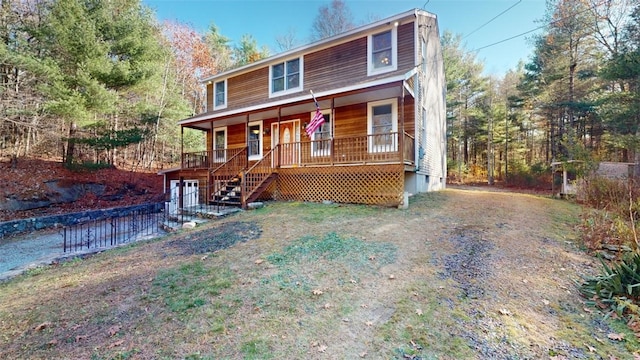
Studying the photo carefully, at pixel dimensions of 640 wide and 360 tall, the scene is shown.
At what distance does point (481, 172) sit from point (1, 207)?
1367 inches

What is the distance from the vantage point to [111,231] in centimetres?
939

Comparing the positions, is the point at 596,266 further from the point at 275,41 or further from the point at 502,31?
the point at 275,41

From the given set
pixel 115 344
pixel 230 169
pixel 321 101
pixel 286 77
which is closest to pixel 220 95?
pixel 286 77

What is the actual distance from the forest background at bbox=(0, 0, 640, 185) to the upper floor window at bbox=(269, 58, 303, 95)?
17.7 ft

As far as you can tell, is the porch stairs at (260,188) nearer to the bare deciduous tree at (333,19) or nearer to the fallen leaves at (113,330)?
the fallen leaves at (113,330)

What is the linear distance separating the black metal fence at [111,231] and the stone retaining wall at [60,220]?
0.20 metres

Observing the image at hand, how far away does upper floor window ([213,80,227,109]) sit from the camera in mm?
16625

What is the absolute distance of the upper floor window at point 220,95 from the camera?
54.5ft

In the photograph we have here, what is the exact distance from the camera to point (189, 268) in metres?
5.14

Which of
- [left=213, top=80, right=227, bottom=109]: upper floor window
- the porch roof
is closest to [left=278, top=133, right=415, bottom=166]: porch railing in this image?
the porch roof

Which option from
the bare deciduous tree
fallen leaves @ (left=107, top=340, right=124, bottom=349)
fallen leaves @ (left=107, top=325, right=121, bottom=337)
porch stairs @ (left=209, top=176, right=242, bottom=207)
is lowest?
fallen leaves @ (left=107, top=340, right=124, bottom=349)

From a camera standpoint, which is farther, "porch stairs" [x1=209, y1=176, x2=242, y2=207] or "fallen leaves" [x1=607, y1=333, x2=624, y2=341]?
"porch stairs" [x1=209, y1=176, x2=242, y2=207]

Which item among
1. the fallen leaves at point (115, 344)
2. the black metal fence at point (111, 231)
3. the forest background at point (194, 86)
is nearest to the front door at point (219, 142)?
the forest background at point (194, 86)

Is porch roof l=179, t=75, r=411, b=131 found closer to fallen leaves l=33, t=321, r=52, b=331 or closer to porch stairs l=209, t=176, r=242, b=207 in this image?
porch stairs l=209, t=176, r=242, b=207
